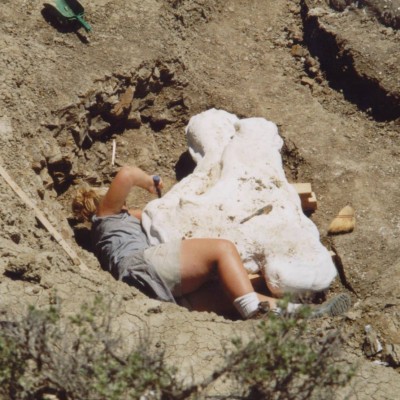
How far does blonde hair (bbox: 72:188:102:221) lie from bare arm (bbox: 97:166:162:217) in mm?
79

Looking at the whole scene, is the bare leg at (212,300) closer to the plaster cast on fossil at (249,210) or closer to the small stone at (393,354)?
the plaster cast on fossil at (249,210)

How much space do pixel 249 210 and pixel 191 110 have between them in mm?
1604

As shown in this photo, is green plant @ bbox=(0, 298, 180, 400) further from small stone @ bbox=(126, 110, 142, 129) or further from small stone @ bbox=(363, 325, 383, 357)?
small stone @ bbox=(126, 110, 142, 129)

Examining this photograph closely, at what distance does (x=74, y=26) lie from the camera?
5.43m

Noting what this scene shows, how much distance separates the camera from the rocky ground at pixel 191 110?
12.8ft

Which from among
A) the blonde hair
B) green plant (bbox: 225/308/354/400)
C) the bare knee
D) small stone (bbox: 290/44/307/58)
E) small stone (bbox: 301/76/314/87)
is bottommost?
the blonde hair

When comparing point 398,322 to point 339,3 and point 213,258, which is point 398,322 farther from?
point 339,3

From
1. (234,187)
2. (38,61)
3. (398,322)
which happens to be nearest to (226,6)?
(38,61)

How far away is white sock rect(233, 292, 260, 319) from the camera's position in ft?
12.6

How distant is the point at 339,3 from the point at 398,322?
3413 millimetres

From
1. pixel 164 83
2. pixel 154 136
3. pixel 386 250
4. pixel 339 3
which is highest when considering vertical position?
pixel 339 3

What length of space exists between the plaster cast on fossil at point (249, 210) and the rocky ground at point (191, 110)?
441mm

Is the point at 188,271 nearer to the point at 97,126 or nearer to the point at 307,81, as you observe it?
the point at 97,126

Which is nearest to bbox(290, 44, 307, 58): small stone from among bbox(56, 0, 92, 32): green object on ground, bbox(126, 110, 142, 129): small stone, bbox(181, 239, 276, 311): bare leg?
bbox(126, 110, 142, 129): small stone
